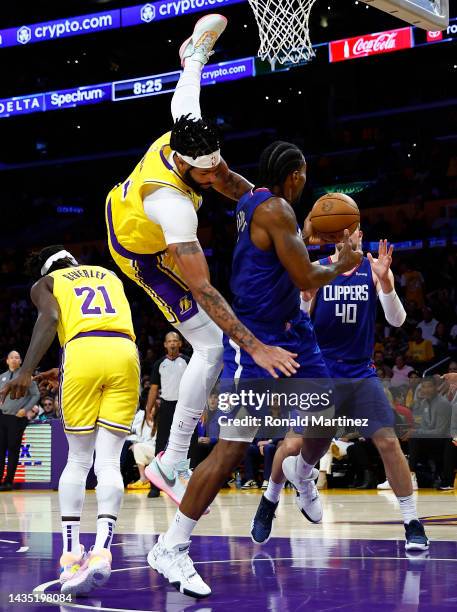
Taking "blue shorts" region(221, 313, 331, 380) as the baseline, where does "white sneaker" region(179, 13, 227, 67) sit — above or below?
above

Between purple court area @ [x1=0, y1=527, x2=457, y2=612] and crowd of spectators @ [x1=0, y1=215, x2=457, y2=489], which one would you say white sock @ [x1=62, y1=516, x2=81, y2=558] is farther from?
crowd of spectators @ [x1=0, y1=215, x2=457, y2=489]

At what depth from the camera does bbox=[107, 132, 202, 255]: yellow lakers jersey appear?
15.8ft

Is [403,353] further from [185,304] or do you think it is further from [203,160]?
[203,160]

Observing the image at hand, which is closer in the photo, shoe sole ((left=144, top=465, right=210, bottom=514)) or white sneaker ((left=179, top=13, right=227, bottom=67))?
shoe sole ((left=144, top=465, right=210, bottom=514))

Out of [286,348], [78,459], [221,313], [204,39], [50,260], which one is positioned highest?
[204,39]

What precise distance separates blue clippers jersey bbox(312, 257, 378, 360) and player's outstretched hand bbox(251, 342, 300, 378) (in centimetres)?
189

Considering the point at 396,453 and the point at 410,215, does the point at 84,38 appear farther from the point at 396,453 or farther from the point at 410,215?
the point at 396,453

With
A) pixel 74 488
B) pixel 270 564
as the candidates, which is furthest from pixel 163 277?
pixel 270 564

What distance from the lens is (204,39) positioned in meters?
5.60

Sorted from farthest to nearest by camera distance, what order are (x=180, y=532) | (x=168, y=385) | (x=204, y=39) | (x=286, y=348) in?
(x=168, y=385) < (x=204, y=39) < (x=286, y=348) < (x=180, y=532)

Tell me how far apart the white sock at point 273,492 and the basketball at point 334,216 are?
1.68m

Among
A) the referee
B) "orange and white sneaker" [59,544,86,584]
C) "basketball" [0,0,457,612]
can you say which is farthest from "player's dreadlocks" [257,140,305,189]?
the referee

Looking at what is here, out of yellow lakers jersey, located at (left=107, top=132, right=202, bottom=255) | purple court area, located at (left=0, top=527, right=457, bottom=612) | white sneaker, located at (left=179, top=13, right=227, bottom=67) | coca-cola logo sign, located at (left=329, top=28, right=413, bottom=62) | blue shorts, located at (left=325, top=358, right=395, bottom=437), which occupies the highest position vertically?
coca-cola logo sign, located at (left=329, top=28, right=413, bottom=62)

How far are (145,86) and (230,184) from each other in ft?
48.0
